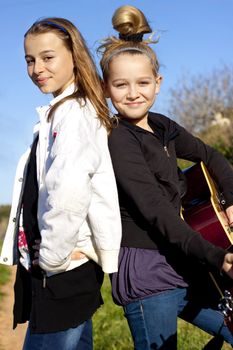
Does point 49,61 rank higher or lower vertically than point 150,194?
higher

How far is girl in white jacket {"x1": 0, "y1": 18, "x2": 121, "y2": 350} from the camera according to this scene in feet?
8.95

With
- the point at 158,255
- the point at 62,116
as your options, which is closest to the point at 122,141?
the point at 62,116

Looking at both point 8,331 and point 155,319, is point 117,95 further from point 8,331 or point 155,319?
point 8,331

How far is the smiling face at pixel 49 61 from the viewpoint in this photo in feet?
9.87

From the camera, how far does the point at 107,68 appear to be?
124 inches

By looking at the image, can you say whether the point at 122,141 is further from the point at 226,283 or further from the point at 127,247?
the point at 226,283

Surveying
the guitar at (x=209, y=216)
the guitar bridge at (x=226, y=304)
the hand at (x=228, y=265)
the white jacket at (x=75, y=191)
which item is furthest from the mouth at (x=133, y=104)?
the guitar bridge at (x=226, y=304)

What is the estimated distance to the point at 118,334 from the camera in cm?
599

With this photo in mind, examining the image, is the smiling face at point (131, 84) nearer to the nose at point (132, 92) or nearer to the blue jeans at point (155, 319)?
the nose at point (132, 92)

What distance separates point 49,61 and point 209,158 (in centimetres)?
109

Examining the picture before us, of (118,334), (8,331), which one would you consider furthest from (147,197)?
(8,331)

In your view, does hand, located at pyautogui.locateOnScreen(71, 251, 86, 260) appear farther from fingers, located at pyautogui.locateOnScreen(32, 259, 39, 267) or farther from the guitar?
the guitar

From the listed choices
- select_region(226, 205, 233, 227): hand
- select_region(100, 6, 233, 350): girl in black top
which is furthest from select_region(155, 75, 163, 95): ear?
select_region(226, 205, 233, 227): hand

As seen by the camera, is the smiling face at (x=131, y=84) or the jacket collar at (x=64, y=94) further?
the smiling face at (x=131, y=84)
